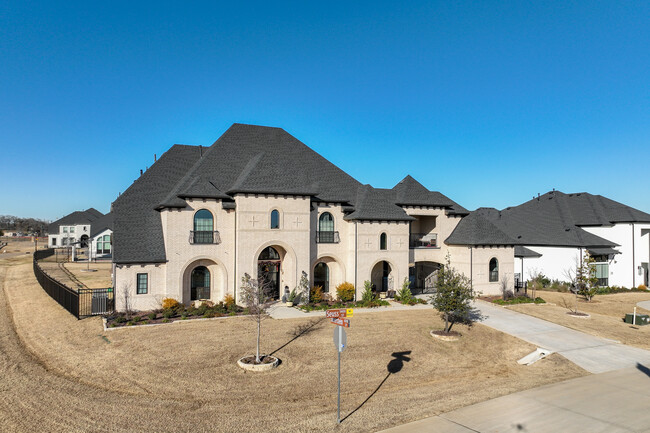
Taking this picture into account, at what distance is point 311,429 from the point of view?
1035 cm

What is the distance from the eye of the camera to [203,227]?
1013 inches

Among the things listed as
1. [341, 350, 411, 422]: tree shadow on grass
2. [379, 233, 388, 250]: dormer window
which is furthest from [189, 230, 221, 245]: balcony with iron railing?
[341, 350, 411, 422]: tree shadow on grass

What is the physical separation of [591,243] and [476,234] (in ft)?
48.3

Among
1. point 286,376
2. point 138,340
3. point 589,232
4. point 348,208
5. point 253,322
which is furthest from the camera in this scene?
point 589,232

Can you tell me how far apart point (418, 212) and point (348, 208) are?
7.17 metres

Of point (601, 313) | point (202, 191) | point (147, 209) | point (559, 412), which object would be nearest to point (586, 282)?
point (601, 313)

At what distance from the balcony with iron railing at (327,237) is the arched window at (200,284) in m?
8.09

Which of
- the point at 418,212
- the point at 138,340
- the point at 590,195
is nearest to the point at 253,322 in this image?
the point at 138,340

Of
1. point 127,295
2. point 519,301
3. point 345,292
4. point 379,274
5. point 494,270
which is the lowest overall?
point 519,301

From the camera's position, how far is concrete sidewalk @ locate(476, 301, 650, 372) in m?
16.9

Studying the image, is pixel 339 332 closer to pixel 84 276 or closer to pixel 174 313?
pixel 174 313

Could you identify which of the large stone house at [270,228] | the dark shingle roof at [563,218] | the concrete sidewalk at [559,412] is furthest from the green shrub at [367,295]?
the dark shingle roof at [563,218]

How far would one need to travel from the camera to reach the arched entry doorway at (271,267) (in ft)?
90.9

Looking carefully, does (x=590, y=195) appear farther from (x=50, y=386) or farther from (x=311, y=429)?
(x=50, y=386)
